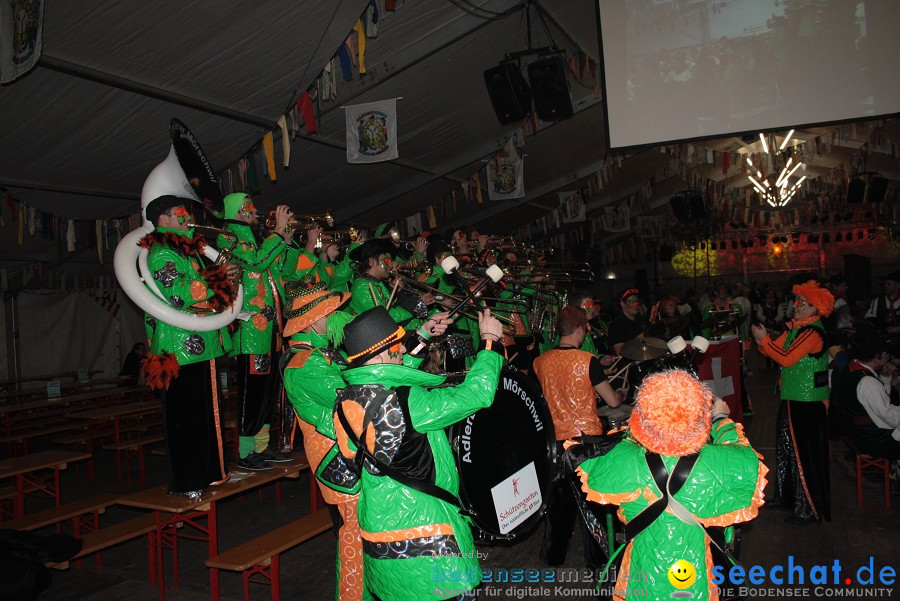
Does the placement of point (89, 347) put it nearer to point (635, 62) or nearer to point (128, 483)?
point (128, 483)

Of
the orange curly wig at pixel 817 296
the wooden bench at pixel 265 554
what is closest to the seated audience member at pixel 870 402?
the orange curly wig at pixel 817 296

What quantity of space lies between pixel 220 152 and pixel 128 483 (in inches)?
160

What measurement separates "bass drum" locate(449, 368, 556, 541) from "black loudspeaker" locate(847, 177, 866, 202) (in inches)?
753

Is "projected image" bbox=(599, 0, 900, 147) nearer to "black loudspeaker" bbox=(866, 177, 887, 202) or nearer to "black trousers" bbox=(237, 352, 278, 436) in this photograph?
"black trousers" bbox=(237, 352, 278, 436)

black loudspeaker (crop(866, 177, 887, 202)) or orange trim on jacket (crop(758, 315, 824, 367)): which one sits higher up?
black loudspeaker (crop(866, 177, 887, 202))

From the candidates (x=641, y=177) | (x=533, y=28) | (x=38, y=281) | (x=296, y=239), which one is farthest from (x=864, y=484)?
(x=641, y=177)

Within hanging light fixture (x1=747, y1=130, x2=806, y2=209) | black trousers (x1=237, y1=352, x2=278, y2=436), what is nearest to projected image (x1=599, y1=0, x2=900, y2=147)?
black trousers (x1=237, y1=352, x2=278, y2=436)

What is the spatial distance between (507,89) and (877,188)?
15.1 m

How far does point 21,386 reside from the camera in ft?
35.9

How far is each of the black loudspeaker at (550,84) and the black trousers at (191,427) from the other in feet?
19.3

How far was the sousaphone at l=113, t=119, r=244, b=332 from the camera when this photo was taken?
427 centimetres

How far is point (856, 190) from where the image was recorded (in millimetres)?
18938

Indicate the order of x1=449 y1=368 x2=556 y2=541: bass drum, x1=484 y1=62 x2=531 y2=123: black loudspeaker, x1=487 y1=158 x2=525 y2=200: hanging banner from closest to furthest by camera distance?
x1=449 y1=368 x2=556 y2=541: bass drum, x1=484 y1=62 x2=531 y2=123: black loudspeaker, x1=487 y1=158 x2=525 y2=200: hanging banner

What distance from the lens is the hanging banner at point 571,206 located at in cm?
1731
